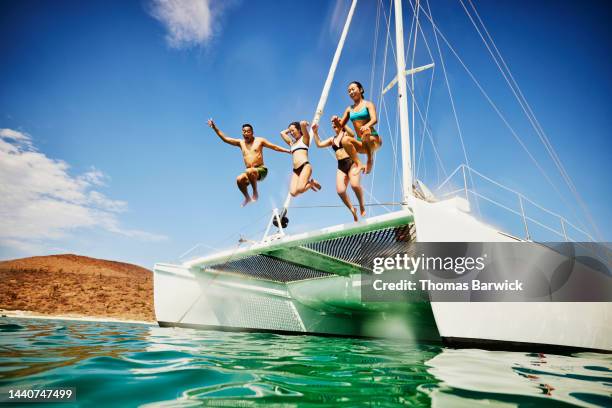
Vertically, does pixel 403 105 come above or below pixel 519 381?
above

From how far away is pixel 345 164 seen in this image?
4.73 metres

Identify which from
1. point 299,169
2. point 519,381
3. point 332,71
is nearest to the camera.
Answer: point 519,381

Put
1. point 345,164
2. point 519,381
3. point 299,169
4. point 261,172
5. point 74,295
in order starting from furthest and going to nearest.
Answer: point 74,295 < point 261,172 < point 299,169 < point 345,164 < point 519,381

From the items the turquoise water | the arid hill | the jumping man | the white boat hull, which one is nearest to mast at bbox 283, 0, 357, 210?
the jumping man

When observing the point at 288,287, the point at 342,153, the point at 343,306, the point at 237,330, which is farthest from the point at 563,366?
the point at 237,330

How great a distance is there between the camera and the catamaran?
13.6ft

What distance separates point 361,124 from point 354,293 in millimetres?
3768

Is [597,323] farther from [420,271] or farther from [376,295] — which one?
[376,295]

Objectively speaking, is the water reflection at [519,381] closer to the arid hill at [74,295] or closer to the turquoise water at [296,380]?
the turquoise water at [296,380]

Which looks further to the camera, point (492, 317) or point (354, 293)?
point (354, 293)

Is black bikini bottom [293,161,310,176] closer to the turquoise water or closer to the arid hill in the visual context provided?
the turquoise water

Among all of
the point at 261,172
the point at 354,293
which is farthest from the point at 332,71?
the point at 354,293

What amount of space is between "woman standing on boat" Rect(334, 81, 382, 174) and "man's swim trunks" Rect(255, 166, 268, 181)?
1.77m

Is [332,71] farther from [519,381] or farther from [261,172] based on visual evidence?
[519,381]
